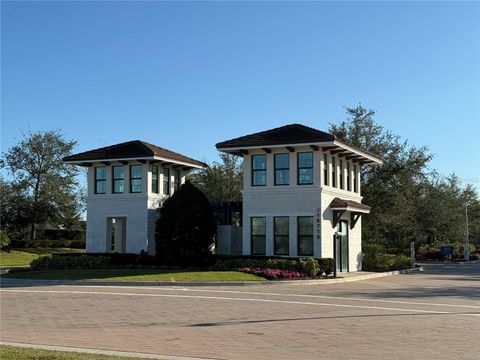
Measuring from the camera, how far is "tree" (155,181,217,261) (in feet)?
103

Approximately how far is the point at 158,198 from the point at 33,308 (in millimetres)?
18828

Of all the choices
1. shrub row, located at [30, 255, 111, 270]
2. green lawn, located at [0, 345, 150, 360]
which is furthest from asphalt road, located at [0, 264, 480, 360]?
shrub row, located at [30, 255, 111, 270]

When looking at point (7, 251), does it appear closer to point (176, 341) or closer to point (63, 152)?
point (63, 152)

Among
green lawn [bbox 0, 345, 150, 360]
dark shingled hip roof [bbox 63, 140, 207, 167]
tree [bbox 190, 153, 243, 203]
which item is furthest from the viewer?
tree [bbox 190, 153, 243, 203]

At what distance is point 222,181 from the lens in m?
53.1

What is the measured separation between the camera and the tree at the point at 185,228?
1233 inches

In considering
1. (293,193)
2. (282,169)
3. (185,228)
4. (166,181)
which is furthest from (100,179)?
(293,193)

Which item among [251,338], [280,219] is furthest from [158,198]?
[251,338]

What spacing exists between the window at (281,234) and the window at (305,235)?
0.69m

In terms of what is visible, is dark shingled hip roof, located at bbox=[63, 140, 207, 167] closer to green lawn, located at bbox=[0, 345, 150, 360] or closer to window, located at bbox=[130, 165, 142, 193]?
window, located at bbox=[130, 165, 142, 193]

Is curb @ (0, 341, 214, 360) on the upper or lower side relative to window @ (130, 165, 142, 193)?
lower

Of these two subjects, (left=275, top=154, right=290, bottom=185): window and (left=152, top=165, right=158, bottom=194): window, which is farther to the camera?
(left=152, top=165, right=158, bottom=194): window

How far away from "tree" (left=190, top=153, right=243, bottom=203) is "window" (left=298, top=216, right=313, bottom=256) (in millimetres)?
22040

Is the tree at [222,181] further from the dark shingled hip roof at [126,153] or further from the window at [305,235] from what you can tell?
the window at [305,235]
